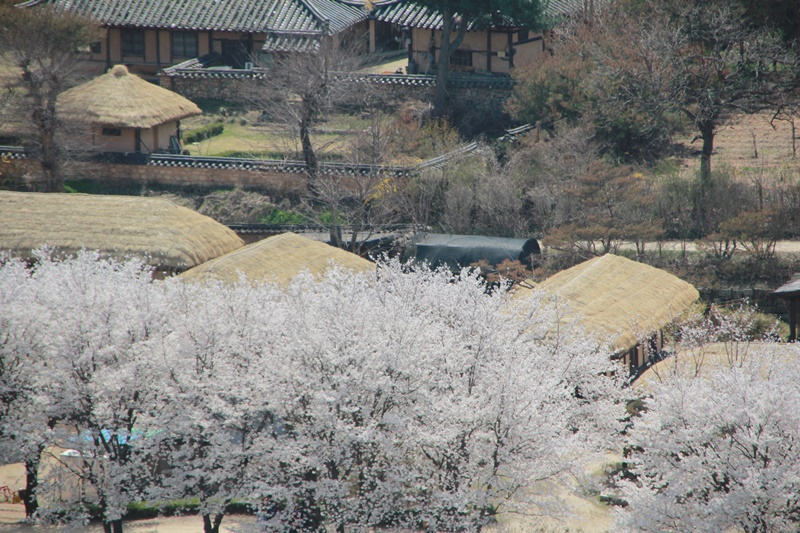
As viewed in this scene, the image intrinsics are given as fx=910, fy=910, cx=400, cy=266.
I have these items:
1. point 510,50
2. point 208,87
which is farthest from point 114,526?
point 510,50

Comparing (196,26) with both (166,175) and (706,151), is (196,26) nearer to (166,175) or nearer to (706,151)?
(166,175)

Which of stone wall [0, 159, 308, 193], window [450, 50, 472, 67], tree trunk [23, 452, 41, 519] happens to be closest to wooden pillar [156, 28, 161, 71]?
stone wall [0, 159, 308, 193]

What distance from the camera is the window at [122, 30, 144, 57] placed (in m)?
41.2

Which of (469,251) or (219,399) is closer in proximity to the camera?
(219,399)

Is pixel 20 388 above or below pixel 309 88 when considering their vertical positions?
below

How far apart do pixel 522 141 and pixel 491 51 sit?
732cm

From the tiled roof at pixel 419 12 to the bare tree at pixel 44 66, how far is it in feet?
41.2

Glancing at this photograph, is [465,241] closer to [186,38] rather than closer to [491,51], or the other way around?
[491,51]

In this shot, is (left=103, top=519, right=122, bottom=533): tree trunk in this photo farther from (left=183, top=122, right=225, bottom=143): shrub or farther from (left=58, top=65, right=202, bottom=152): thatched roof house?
(left=183, top=122, right=225, bottom=143): shrub

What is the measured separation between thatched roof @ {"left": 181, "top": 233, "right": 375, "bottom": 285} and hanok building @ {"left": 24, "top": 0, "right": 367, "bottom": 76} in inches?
674

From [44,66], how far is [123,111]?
3157 millimetres

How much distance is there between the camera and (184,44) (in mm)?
41250

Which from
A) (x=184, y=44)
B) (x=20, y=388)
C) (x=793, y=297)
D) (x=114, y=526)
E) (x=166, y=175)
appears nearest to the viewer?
(x=114, y=526)

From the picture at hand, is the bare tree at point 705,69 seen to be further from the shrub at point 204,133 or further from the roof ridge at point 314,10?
the shrub at point 204,133
